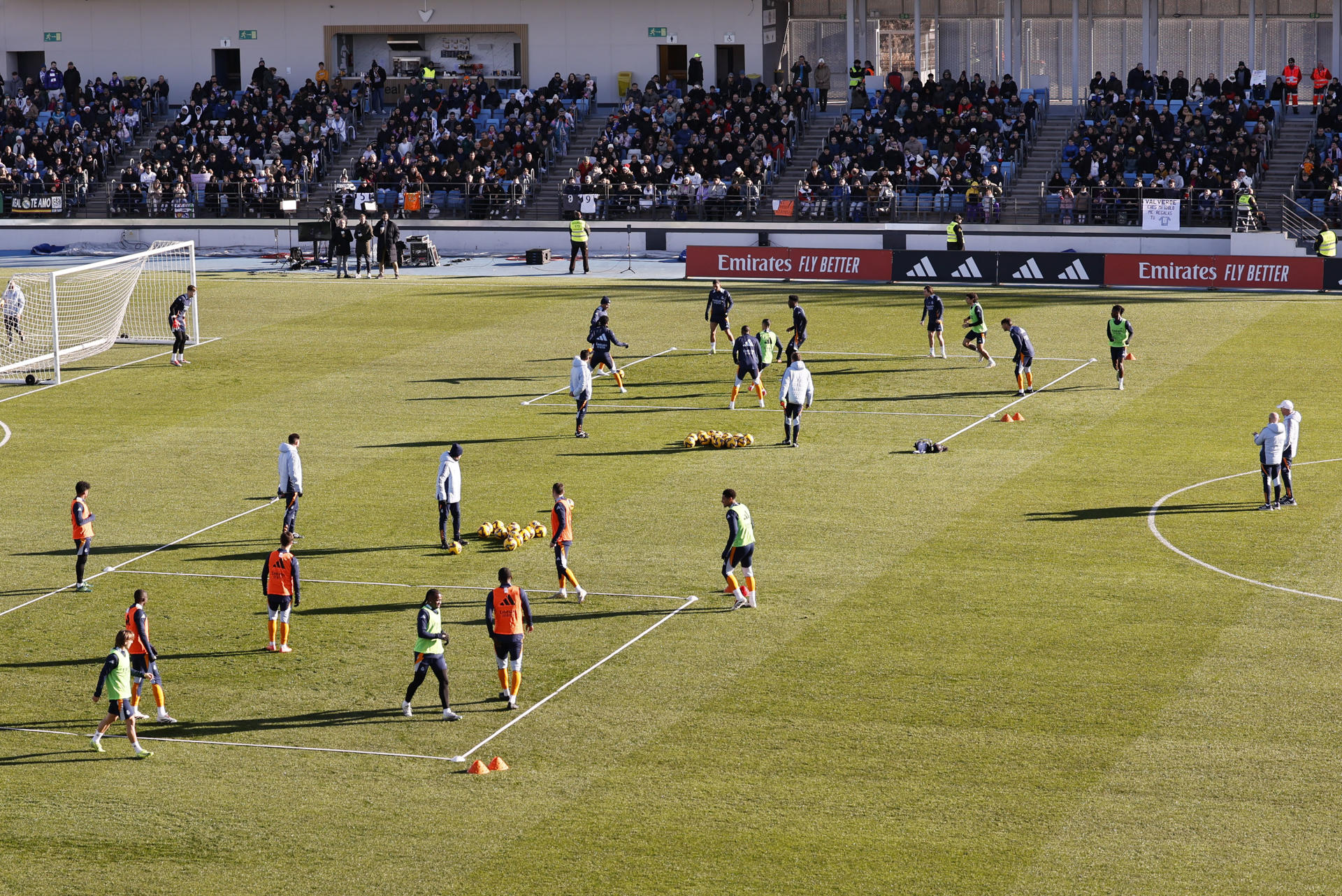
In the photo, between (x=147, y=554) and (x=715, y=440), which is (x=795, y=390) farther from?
(x=147, y=554)

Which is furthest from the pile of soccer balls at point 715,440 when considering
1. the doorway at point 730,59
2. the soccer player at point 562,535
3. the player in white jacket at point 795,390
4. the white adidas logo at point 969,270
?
the doorway at point 730,59

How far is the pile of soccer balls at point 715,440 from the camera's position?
33.2 meters

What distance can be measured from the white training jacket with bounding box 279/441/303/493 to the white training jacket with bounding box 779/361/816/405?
991 cm

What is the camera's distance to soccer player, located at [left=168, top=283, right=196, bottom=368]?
42.7m

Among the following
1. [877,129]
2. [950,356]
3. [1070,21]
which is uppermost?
[1070,21]

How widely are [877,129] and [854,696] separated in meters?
50.0

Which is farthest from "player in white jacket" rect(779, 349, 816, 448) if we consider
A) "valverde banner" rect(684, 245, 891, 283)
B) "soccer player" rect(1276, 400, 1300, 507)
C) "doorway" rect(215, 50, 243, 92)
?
"doorway" rect(215, 50, 243, 92)

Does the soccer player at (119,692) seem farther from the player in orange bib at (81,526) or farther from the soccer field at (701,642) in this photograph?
the player in orange bib at (81,526)

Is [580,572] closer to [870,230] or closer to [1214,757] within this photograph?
[1214,757]

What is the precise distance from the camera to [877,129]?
66875mm

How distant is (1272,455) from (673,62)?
51.2 metres

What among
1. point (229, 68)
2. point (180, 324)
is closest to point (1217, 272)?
point (180, 324)

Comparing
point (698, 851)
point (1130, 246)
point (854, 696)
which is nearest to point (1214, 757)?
point (854, 696)

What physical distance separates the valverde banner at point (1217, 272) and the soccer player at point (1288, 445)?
24451 mm
